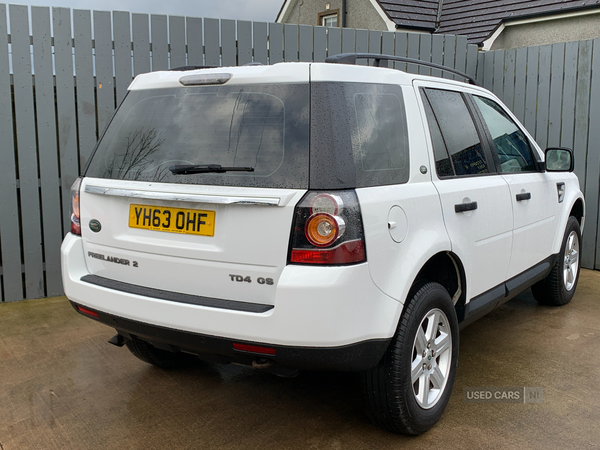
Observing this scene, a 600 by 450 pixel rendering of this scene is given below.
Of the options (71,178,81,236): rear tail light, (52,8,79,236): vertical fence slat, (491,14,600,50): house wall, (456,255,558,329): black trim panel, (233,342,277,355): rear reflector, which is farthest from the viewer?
(491,14,600,50): house wall

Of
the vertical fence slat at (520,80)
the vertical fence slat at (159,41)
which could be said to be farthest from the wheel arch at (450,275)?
the vertical fence slat at (520,80)

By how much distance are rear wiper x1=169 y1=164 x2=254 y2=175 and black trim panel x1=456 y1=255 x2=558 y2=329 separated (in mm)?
1567

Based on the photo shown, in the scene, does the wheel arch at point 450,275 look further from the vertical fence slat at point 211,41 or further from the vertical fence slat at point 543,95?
the vertical fence slat at point 543,95

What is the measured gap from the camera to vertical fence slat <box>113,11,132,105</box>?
540 centimetres

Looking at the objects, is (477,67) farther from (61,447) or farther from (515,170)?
(61,447)

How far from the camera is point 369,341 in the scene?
2406 mm

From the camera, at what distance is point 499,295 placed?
3.64 m

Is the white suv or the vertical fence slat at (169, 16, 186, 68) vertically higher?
the vertical fence slat at (169, 16, 186, 68)

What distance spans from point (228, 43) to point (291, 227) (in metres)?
4.06

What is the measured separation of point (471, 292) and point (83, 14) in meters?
4.30

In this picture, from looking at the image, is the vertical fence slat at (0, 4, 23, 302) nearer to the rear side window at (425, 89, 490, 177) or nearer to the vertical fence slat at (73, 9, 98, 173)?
the vertical fence slat at (73, 9, 98, 173)

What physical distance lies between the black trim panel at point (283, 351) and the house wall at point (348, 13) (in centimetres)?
1353

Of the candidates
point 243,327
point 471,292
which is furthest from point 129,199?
point 471,292

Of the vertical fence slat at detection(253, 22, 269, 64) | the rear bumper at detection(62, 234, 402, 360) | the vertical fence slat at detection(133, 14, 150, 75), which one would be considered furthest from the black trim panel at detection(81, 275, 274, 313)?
the vertical fence slat at detection(253, 22, 269, 64)
